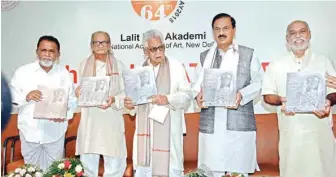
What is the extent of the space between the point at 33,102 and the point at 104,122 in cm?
83

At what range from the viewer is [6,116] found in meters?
4.90

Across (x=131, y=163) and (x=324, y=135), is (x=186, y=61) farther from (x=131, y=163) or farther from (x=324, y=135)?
(x=324, y=135)

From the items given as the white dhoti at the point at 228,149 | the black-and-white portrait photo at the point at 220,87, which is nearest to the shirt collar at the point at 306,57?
the black-and-white portrait photo at the point at 220,87

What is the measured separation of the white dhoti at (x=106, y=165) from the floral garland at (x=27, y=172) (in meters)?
0.48

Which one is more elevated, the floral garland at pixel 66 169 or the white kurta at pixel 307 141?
the white kurta at pixel 307 141

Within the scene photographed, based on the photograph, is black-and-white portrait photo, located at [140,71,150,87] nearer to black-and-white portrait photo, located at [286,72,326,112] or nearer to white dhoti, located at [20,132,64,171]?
white dhoti, located at [20,132,64,171]

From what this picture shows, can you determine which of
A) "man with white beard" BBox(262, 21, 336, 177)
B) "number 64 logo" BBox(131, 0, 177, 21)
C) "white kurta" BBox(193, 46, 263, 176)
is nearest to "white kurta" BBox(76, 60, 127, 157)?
"number 64 logo" BBox(131, 0, 177, 21)

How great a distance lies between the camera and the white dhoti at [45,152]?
15.5 feet

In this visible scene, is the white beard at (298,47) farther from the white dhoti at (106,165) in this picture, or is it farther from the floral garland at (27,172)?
the floral garland at (27,172)

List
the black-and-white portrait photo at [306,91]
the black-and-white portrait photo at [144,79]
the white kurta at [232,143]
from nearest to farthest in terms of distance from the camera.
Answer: the black-and-white portrait photo at [306,91]
the white kurta at [232,143]
the black-and-white portrait photo at [144,79]

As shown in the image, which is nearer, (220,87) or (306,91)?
(306,91)

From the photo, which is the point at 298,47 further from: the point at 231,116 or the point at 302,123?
the point at 231,116

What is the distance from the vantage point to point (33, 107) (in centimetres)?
475

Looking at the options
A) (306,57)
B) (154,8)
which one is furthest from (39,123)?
(306,57)
